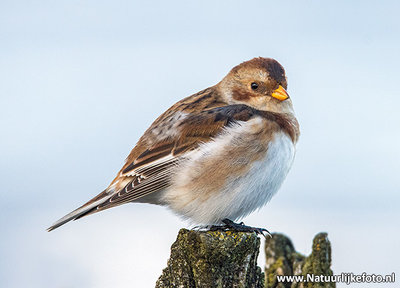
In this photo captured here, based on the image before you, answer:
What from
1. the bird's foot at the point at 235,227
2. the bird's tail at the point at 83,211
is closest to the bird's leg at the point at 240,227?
the bird's foot at the point at 235,227

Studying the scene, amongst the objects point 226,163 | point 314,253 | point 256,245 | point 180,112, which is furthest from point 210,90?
point 256,245

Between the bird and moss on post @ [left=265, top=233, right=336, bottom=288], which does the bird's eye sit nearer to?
the bird

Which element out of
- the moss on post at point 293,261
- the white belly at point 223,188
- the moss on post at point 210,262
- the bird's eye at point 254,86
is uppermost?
the bird's eye at point 254,86

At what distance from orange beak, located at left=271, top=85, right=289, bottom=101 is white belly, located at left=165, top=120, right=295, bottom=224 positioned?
883 millimetres

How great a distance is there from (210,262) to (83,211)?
2637mm

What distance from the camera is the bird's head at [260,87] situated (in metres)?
8.36

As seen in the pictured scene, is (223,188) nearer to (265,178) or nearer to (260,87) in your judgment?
(265,178)

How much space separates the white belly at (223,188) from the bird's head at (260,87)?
915 mm

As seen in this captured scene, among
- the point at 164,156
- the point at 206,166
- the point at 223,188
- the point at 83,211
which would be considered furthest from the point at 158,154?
the point at 83,211

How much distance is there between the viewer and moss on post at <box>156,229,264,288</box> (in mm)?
4918

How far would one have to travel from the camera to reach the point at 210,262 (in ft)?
16.2

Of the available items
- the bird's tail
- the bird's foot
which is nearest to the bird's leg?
the bird's foot

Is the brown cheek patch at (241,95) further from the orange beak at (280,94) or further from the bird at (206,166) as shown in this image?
the bird at (206,166)

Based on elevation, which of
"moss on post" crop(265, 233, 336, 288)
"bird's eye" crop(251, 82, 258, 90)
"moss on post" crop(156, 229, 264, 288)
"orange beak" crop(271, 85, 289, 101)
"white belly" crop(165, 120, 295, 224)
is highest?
"bird's eye" crop(251, 82, 258, 90)
